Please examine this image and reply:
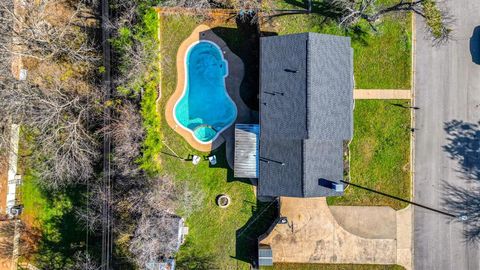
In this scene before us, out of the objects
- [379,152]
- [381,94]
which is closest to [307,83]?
[381,94]

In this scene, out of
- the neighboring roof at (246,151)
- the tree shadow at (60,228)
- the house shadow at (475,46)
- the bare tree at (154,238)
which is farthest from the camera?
the tree shadow at (60,228)

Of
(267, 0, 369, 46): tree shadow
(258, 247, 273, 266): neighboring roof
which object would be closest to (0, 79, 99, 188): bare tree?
(258, 247, 273, 266): neighboring roof

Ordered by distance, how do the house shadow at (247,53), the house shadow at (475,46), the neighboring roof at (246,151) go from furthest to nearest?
the house shadow at (247,53) < the house shadow at (475,46) < the neighboring roof at (246,151)

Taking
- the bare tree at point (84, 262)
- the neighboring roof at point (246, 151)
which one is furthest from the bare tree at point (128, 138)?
A: the neighboring roof at point (246, 151)

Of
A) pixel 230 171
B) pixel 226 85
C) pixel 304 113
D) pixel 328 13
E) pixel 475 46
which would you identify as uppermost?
pixel 328 13

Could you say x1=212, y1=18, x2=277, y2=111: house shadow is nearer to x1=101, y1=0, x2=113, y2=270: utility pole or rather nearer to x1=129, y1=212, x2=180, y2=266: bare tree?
x1=101, y1=0, x2=113, y2=270: utility pole

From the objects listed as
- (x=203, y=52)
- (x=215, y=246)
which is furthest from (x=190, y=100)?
(x=215, y=246)

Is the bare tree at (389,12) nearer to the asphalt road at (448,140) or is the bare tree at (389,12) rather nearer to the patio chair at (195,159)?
the asphalt road at (448,140)

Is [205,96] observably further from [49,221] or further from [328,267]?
[49,221]
